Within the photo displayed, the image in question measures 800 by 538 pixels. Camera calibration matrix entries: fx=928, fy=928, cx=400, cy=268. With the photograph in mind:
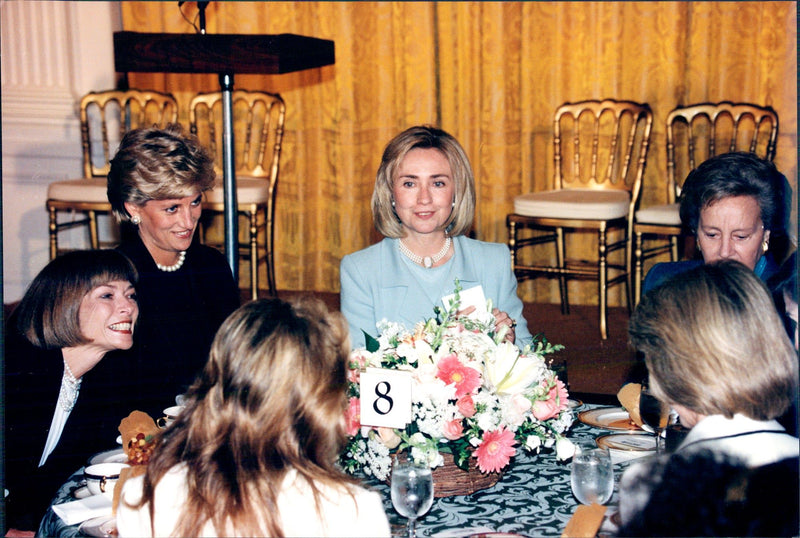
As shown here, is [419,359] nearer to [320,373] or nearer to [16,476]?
[320,373]

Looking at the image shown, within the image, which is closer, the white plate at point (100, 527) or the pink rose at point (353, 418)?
the white plate at point (100, 527)

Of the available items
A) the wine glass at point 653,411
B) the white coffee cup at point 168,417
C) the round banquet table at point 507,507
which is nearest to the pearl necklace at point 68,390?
the white coffee cup at point 168,417

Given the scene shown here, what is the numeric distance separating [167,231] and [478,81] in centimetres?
288

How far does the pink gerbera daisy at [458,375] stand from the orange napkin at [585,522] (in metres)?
0.29

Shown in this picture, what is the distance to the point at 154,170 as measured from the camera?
2.96 m

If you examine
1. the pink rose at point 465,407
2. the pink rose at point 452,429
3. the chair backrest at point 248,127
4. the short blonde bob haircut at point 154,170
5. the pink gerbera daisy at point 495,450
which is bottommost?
the pink gerbera daisy at point 495,450

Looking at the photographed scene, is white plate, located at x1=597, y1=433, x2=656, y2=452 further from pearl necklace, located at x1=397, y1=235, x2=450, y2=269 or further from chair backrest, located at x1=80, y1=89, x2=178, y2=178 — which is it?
chair backrest, located at x1=80, y1=89, x2=178, y2=178

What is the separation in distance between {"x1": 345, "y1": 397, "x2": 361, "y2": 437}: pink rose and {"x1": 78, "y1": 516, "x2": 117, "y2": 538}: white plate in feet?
1.48

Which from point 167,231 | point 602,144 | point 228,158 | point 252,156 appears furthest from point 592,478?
point 252,156

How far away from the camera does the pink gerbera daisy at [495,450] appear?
5.60 feet

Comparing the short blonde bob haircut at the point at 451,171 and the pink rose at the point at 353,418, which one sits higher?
the short blonde bob haircut at the point at 451,171

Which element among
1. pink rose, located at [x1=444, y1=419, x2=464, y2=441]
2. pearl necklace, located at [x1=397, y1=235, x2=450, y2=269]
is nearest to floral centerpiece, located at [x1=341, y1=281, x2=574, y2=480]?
pink rose, located at [x1=444, y1=419, x2=464, y2=441]

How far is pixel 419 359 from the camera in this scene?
1.77m

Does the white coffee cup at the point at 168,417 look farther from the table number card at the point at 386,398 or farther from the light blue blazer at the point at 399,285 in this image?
the light blue blazer at the point at 399,285
